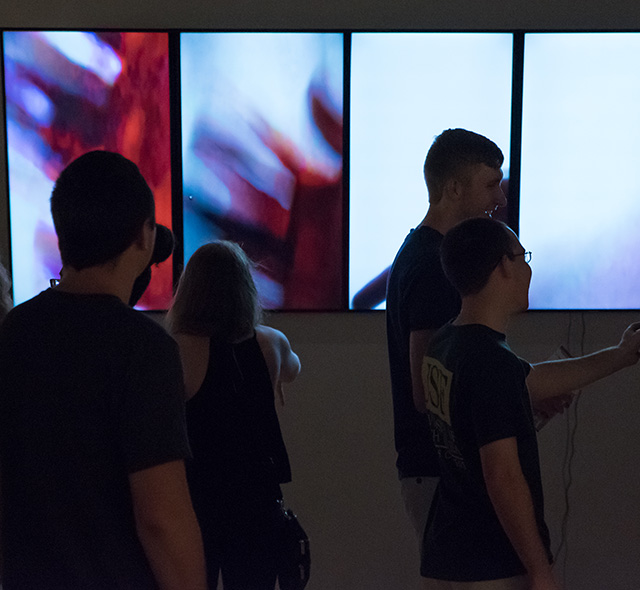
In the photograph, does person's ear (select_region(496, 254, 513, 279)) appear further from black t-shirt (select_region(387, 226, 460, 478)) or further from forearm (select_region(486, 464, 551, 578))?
forearm (select_region(486, 464, 551, 578))

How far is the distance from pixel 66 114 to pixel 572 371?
213 cm

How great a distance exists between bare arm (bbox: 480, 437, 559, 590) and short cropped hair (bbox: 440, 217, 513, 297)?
0.35 m

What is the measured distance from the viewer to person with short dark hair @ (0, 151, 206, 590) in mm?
954

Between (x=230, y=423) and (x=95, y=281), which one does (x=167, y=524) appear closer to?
(x=95, y=281)

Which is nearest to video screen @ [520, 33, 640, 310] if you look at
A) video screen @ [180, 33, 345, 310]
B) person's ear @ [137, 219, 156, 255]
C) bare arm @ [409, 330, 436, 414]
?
video screen @ [180, 33, 345, 310]

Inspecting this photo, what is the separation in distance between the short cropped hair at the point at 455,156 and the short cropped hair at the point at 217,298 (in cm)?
59

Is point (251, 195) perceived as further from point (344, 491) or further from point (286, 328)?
point (344, 491)

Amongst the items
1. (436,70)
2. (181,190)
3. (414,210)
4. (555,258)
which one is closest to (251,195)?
(181,190)

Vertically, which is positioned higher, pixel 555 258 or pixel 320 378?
pixel 555 258

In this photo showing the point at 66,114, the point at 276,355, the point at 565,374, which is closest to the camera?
the point at 565,374

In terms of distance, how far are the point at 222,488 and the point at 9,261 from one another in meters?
1.57

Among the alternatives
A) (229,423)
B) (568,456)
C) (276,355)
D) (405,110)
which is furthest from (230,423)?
(568,456)

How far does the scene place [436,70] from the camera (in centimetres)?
268

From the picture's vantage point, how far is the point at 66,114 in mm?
2650
